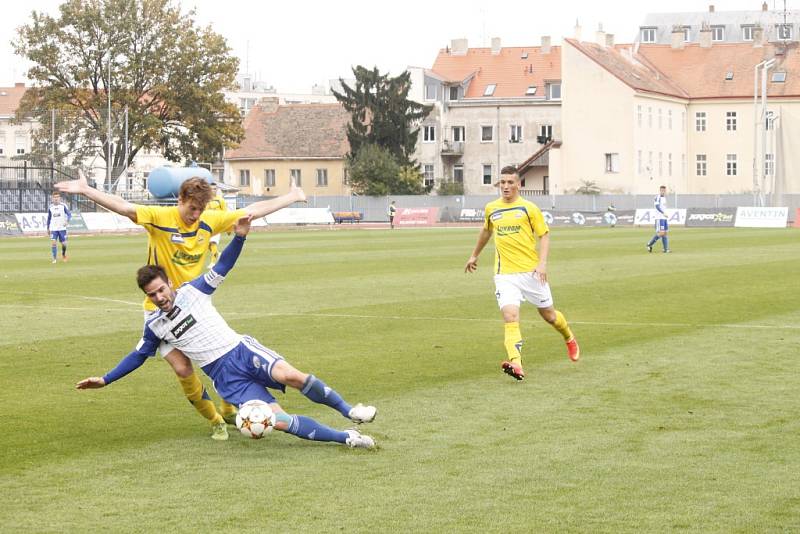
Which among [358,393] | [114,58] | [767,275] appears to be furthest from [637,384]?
[114,58]

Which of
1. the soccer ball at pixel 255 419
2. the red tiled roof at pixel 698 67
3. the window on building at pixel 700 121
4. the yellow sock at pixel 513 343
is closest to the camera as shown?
the soccer ball at pixel 255 419

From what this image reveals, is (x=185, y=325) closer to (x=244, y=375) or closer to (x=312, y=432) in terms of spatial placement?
(x=244, y=375)

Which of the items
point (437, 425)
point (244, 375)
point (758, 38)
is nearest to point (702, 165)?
point (758, 38)

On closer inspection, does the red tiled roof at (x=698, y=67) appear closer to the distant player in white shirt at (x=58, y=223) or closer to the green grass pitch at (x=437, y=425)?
the distant player in white shirt at (x=58, y=223)

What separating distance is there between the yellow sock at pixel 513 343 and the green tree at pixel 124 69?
65906mm

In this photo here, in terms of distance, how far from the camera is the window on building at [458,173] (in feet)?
329

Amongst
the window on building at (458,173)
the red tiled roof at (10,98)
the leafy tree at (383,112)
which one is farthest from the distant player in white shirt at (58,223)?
the red tiled roof at (10,98)

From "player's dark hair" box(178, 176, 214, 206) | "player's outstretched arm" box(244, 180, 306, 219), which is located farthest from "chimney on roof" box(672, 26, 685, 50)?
"player's dark hair" box(178, 176, 214, 206)

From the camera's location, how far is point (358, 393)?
11742 millimetres

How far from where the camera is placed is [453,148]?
99.9m

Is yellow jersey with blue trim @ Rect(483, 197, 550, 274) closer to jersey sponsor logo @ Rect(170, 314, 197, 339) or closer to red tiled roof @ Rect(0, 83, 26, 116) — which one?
jersey sponsor logo @ Rect(170, 314, 197, 339)

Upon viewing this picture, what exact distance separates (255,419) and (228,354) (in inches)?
22.8

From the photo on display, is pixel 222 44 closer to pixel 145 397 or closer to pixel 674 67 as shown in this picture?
pixel 674 67

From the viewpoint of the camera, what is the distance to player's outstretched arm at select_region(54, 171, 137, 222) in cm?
945
